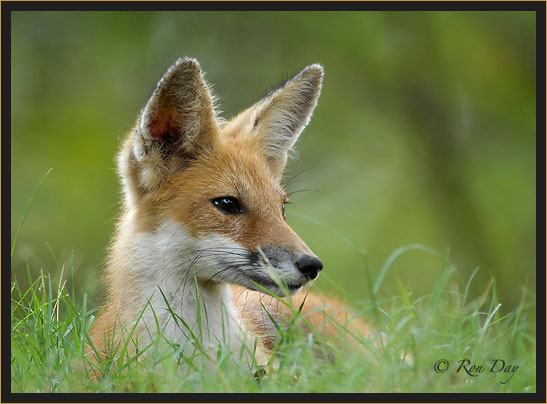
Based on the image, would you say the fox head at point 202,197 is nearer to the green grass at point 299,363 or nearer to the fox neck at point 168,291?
the fox neck at point 168,291

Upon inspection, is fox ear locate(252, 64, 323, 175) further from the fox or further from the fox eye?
the fox eye

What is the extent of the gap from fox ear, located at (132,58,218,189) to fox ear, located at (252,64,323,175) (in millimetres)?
720

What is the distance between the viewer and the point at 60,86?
1577 centimetres

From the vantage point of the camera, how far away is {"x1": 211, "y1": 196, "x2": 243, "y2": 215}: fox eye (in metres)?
6.31

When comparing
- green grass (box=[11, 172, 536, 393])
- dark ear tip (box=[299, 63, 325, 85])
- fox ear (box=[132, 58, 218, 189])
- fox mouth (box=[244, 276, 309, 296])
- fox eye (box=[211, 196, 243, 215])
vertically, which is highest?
dark ear tip (box=[299, 63, 325, 85])

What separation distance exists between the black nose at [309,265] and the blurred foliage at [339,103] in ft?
26.6

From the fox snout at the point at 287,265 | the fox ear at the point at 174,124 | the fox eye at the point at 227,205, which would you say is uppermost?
the fox ear at the point at 174,124

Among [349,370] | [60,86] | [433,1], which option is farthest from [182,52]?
[349,370]

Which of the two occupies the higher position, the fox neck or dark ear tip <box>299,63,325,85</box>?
dark ear tip <box>299,63,325,85</box>

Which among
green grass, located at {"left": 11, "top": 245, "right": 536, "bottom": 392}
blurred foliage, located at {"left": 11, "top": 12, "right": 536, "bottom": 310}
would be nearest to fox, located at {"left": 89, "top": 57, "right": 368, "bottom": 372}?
green grass, located at {"left": 11, "top": 245, "right": 536, "bottom": 392}

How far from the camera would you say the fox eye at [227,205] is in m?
6.31

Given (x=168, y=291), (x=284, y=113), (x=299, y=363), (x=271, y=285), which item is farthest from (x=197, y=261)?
(x=284, y=113)

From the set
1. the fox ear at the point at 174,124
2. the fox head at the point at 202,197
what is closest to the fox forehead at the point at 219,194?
the fox head at the point at 202,197

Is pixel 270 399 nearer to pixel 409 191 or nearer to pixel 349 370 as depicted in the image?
pixel 349 370
